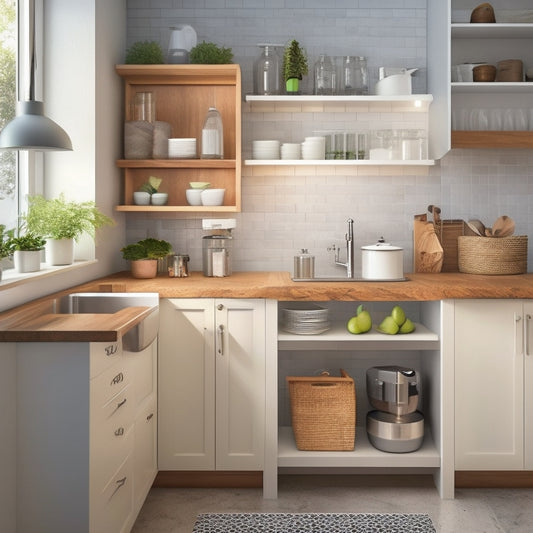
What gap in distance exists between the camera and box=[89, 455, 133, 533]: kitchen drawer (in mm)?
2242

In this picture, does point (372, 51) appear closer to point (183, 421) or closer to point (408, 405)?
point (408, 405)

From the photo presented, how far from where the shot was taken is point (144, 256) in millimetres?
3703

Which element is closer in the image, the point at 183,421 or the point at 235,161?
the point at 183,421

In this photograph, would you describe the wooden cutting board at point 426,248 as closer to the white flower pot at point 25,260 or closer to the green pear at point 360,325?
the green pear at point 360,325

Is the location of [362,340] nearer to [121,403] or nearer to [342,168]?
[342,168]

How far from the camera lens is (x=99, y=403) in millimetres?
2287

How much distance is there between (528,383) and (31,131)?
264cm

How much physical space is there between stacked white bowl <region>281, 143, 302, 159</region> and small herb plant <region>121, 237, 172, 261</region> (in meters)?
0.89

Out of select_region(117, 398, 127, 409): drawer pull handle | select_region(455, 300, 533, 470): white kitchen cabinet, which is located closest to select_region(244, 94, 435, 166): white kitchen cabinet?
select_region(455, 300, 533, 470): white kitchen cabinet

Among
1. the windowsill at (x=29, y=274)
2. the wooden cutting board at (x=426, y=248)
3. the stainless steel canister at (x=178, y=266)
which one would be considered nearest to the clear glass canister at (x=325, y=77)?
the wooden cutting board at (x=426, y=248)

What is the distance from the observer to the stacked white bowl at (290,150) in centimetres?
388

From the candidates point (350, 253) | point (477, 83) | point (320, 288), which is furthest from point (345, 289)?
point (477, 83)

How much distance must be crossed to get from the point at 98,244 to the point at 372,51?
211cm

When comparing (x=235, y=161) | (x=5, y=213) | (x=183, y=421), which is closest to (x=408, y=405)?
(x=183, y=421)
